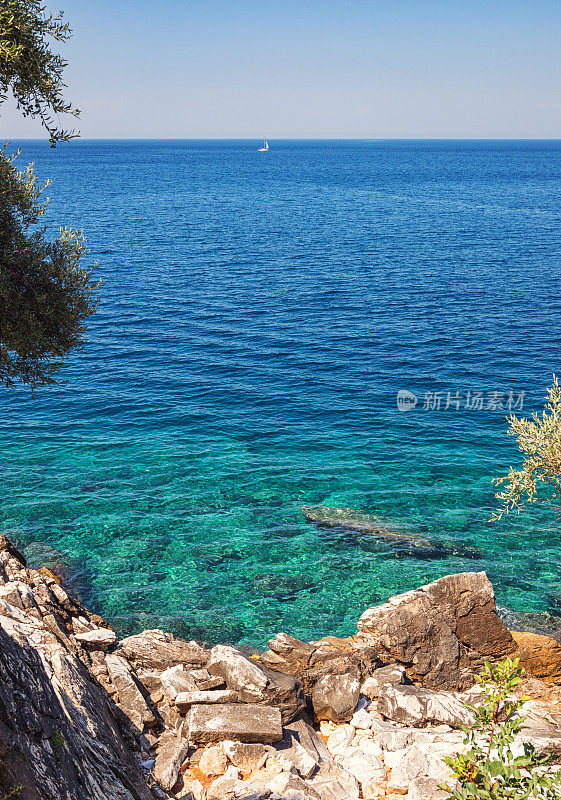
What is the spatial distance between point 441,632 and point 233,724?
26.5ft

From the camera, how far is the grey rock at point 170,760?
1342 cm

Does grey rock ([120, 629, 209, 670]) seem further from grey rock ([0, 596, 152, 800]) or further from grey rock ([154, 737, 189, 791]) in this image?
grey rock ([154, 737, 189, 791])

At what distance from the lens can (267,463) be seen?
35719 millimetres

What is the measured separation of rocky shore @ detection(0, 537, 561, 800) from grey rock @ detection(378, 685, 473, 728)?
0.11 feet

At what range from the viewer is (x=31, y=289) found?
17.8m

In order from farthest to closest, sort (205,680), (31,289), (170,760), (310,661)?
(310,661) < (31,289) < (205,680) < (170,760)

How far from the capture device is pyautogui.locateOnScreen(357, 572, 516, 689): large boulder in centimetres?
1906

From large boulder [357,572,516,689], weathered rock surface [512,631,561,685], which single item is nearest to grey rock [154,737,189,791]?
large boulder [357,572,516,689]

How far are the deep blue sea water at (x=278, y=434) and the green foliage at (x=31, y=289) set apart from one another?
11.7 m

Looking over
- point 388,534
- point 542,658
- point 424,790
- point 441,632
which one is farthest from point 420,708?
point 388,534

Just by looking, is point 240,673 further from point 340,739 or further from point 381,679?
point 381,679

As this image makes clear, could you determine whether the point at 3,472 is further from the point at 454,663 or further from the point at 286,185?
the point at 286,185

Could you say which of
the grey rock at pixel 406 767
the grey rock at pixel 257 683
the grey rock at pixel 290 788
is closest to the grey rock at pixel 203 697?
the grey rock at pixel 257 683

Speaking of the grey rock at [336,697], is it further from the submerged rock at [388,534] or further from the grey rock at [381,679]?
the submerged rock at [388,534]
